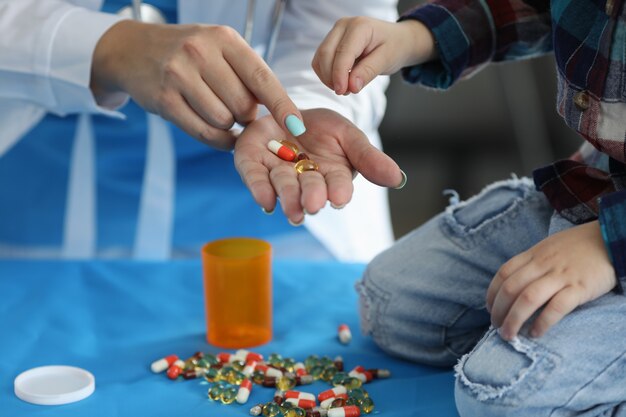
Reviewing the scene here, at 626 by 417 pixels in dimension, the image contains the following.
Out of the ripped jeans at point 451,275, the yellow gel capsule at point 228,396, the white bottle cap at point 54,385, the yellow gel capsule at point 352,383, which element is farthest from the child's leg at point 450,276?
the white bottle cap at point 54,385

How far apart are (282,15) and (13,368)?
2.22 ft

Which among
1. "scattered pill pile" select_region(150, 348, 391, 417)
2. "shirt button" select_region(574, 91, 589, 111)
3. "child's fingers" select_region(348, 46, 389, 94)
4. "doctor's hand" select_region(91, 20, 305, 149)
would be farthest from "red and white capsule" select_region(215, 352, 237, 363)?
"shirt button" select_region(574, 91, 589, 111)

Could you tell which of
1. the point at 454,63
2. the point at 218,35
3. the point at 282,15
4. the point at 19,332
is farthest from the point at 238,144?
the point at 282,15

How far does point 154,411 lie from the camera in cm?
96

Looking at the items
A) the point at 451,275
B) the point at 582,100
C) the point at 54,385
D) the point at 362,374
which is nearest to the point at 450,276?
the point at 451,275

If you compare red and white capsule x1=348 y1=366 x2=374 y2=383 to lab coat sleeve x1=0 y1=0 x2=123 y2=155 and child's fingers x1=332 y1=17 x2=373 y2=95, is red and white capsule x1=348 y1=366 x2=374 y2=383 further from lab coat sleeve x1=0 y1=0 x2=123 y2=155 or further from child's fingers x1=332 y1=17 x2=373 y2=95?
lab coat sleeve x1=0 y1=0 x2=123 y2=155

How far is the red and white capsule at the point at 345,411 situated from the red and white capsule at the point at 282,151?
0.83 ft

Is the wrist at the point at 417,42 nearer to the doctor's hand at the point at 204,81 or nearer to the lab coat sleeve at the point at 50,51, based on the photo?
the doctor's hand at the point at 204,81

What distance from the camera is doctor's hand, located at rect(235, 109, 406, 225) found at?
818 mm

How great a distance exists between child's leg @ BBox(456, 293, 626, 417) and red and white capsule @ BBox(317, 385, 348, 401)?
152 mm

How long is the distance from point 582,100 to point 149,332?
59cm

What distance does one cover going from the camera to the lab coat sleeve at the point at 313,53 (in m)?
1.32

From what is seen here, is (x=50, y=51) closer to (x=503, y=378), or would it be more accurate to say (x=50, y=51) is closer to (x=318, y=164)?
(x=318, y=164)

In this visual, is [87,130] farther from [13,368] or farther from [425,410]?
[425,410]
